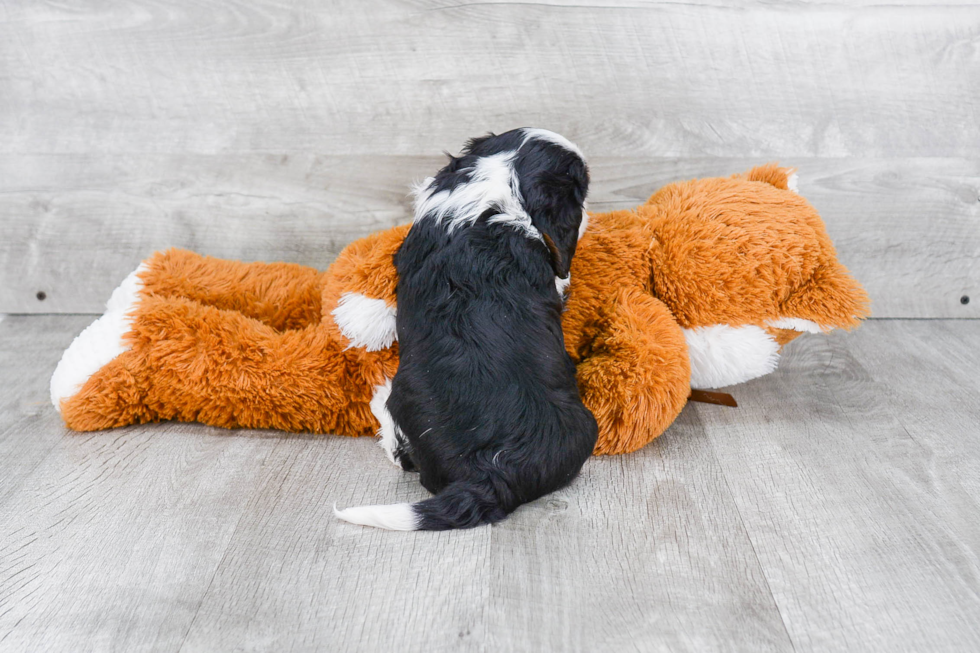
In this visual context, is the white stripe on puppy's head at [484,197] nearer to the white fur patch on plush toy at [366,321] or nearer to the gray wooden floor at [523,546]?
the white fur patch on plush toy at [366,321]

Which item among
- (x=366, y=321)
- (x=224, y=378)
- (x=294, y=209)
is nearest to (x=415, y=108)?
(x=294, y=209)

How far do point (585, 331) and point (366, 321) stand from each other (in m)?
0.45

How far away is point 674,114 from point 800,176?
0.39m

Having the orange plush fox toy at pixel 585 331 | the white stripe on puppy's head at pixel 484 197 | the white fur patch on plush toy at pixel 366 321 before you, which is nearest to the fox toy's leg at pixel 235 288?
the orange plush fox toy at pixel 585 331

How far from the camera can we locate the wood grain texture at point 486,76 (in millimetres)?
2078

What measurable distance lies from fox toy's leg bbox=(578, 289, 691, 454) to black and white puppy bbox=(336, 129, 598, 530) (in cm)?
10

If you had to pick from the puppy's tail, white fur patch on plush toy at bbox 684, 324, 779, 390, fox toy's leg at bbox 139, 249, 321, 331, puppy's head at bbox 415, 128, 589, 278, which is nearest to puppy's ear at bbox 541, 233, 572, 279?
puppy's head at bbox 415, 128, 589, 278

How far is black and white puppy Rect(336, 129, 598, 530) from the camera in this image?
4.38 ft

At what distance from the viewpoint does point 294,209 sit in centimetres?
223

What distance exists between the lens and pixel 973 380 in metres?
1.98

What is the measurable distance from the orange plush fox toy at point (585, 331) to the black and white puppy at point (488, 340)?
14cm

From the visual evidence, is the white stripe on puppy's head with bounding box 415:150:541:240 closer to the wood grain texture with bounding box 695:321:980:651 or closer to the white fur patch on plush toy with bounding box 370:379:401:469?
the white fur patch on plush toy with bounding box 370:379:401:469

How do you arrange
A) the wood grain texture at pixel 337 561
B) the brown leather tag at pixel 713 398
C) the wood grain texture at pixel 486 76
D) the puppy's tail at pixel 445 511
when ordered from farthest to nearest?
the wood grain texture at pixel 486 76, the brown leather tag at pixel 713 398, the puppy's tail at pixel 445 511, the wood grain texture at pixel 337 561

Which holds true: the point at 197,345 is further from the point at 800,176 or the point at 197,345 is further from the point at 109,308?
the point at 800,176
